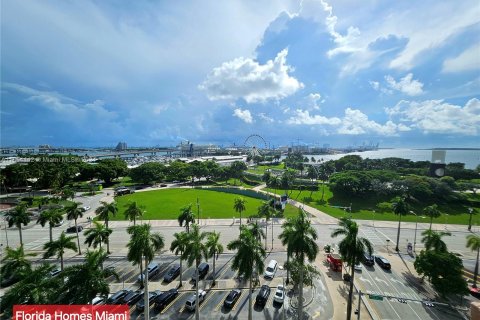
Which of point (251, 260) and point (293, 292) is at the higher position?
point (251, 260)

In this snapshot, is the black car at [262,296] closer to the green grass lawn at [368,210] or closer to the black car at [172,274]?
the black car at [172,274]

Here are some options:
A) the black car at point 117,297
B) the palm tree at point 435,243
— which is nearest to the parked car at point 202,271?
the black car at point 117,297

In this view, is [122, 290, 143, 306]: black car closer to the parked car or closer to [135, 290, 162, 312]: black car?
[135, 290, 162, 312]: black car

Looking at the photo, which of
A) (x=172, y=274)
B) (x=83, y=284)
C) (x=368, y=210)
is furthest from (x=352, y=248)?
(x=368, y=210)

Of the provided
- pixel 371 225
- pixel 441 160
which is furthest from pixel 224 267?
pixel 441 160

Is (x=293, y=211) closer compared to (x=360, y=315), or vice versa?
(x=360, y=315)

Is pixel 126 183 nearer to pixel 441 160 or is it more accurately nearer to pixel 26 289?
pixel 26 289
